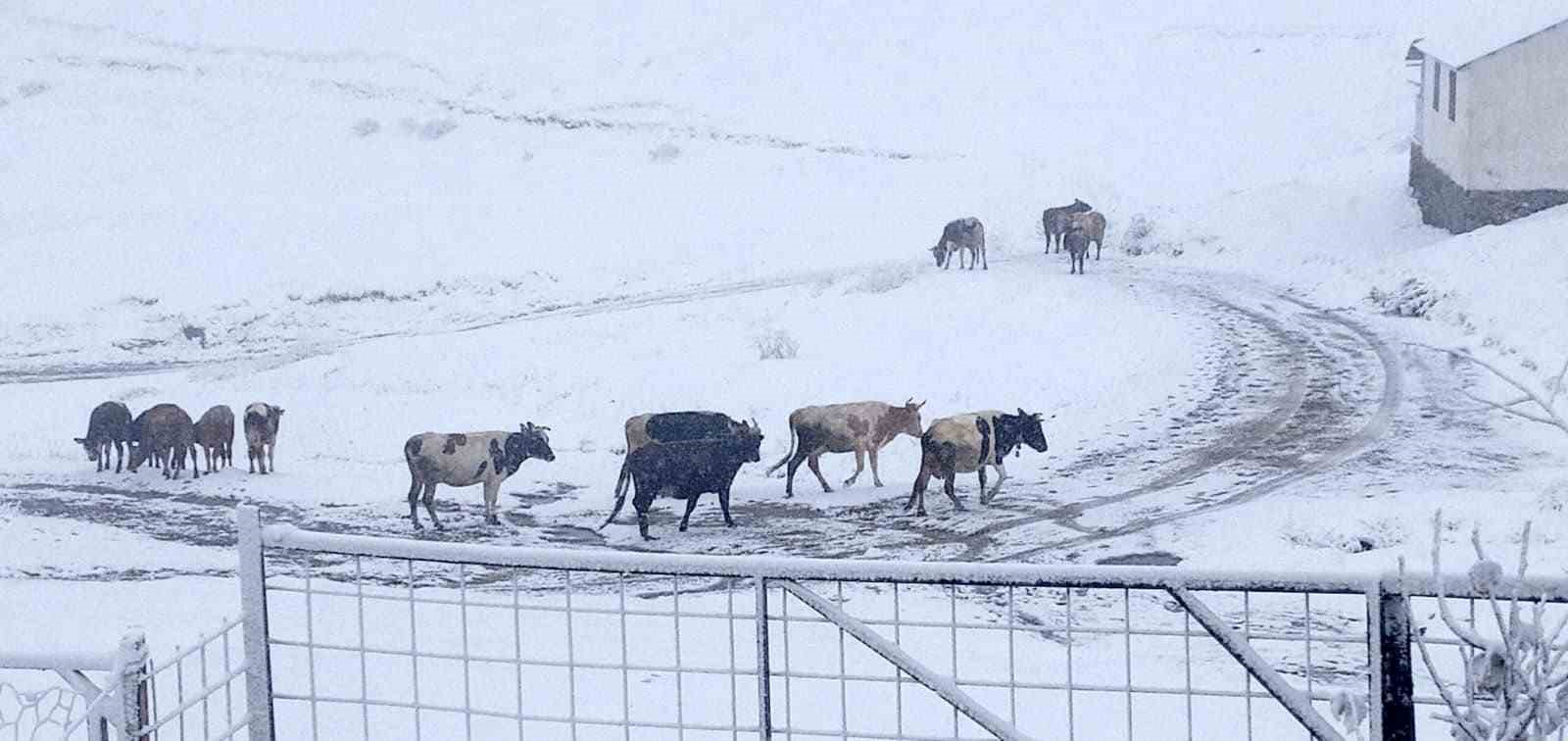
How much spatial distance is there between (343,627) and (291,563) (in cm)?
249

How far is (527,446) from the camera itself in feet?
59.7

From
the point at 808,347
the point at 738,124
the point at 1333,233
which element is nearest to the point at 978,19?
the point at 738,124

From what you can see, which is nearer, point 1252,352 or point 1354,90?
point 1252,352

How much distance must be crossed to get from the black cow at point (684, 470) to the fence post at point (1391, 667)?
11554mm

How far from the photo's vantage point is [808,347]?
2630 cm

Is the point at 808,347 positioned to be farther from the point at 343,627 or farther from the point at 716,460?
the point at 343,627

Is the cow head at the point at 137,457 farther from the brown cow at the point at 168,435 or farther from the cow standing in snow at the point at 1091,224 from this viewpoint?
the cow standing in snow at the point at 1091,224

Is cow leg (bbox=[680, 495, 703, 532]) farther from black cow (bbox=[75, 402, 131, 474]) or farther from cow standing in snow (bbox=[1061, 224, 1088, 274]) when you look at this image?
cow standing in snow (bbox=[1061, 224, 1088, 274])

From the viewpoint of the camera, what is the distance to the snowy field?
678 inches

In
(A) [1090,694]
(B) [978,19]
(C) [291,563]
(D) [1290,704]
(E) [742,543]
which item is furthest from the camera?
(B) [978,19]

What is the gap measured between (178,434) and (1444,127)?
22.7 metres

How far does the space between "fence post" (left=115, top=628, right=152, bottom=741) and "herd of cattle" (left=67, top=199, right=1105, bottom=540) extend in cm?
1103

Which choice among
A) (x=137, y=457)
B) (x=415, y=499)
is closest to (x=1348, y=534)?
(x=415, y=499)

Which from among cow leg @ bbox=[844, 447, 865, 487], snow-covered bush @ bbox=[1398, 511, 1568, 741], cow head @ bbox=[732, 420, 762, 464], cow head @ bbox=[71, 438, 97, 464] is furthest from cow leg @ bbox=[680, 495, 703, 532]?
snow-covered bush @ bbox=[1398, 511, 1568, 741]
